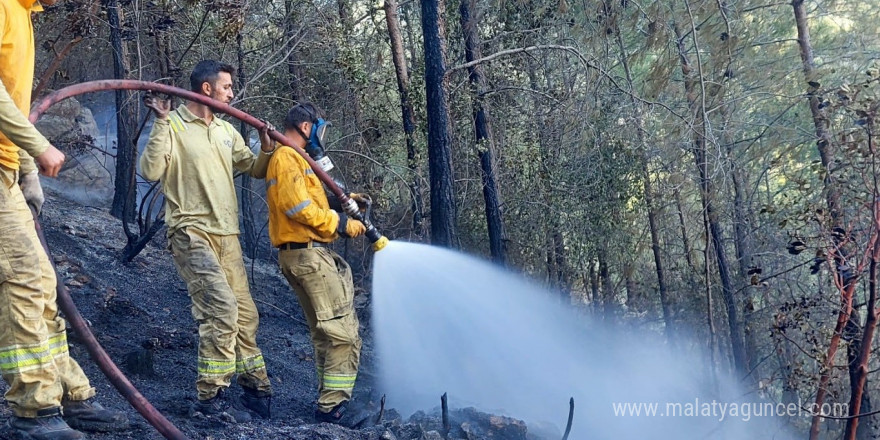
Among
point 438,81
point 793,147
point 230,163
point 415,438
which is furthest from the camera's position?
point 793,147

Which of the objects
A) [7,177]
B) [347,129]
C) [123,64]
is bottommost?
[7,177]

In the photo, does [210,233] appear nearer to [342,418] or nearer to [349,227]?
[349,227]

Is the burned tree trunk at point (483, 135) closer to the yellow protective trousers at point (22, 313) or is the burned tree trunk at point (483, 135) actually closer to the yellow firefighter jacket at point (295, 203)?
the yellow firefighter jacket at point (295, 203)

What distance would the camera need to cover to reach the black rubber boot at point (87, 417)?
13.6 feet

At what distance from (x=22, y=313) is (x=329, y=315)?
1.90 m

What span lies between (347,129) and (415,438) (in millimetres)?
5182

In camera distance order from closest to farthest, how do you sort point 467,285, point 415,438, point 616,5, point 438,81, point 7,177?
point 7,177 → point 415,438 → point 438,81 → point 467,285 → point 616,5

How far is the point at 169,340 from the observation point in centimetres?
636

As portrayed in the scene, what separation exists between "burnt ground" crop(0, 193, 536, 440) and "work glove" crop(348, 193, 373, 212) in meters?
1.33

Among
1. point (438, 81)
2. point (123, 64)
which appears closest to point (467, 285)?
point (438, 81)

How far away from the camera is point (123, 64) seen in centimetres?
749

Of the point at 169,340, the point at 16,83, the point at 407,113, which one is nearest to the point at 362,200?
the point at 169,340

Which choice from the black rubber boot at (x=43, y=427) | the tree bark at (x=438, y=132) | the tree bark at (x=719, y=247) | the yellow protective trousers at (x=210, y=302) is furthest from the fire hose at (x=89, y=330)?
the tree bark at (x=719, y=247)

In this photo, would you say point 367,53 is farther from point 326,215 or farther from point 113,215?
point 326,215
